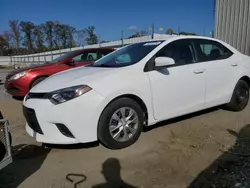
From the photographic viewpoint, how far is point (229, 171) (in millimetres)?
2686

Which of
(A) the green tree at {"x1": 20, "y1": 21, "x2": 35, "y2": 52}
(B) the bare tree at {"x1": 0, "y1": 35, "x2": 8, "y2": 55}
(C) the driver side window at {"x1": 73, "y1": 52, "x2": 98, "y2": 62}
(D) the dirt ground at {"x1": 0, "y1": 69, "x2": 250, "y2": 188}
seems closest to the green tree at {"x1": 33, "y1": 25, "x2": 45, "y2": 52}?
(A) the green tree at {"x1": 20, "y1": 21, "x2": 35, "y2": 52}

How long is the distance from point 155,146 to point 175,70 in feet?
3.90

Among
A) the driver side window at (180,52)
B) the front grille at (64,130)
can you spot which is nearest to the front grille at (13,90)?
the front grille at (64,130)

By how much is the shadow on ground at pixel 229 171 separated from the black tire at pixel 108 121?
108cm

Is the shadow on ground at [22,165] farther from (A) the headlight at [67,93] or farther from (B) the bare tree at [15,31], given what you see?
(B) the bare tree at [15,31]

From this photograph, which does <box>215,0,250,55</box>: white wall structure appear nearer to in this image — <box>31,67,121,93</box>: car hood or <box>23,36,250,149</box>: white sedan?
<box>23,36,250,149</box>: white sedan

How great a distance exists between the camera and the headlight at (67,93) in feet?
9.89

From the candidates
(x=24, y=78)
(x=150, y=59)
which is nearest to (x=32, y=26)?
(x=24, y=78)

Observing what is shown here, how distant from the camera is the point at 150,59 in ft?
11.8

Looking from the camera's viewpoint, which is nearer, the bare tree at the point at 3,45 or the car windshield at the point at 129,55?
the car windshield at the point at 129,55

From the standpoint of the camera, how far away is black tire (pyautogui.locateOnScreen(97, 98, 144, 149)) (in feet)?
10.1

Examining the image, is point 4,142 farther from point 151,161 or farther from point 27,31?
point 27,31

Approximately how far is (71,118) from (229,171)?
188cm

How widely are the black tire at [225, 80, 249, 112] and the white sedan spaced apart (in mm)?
176
